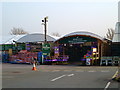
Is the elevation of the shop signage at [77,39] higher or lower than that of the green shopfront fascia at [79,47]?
higher

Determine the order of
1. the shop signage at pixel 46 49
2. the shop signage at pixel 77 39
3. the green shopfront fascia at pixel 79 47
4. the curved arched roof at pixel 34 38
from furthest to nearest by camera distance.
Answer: the curved arched roof at pixel 34 38 → the shop signage at pixel 46 49 → the shop signage at pixel 77 39 → the green shopfront fascia at pixel 79 47

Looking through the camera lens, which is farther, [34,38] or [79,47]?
[34,38]

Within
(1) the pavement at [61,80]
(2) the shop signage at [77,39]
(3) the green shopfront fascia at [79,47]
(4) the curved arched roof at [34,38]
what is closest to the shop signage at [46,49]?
(3) the green shopfront fascia at [79,47]

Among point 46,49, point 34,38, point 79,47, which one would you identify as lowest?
point 46,49

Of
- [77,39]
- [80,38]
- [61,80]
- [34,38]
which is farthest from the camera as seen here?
[34,38]

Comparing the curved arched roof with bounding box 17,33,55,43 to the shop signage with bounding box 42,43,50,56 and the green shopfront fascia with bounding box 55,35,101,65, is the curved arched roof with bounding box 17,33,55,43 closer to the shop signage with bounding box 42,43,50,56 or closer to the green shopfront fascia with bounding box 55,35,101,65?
the green shopfront fascia with bounding box 55,35,101,65

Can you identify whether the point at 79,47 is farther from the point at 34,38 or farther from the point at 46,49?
the point at 34,38

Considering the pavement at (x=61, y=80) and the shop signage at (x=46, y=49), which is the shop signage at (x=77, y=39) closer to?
the shop signage at (x=46, y=49)

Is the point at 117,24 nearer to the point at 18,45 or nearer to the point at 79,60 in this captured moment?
the point at 79,60

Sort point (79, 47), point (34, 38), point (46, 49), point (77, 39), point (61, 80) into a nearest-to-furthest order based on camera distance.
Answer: point (61, 80) → point (46, 49) → point (77, 39) → point (79, 47) → point (34, 38)

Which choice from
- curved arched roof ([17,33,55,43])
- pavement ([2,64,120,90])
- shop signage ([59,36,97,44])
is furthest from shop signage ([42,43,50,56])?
curved arched roof ([17,33,55,43])

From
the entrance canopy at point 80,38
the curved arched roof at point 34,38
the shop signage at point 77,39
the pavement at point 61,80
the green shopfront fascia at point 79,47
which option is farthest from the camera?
the curved arched roof at point 34,38

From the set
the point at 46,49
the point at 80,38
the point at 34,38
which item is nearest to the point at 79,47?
the point at 80,38

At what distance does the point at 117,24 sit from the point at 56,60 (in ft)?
49.4
